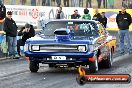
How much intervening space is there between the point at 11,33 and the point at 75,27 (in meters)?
4.60

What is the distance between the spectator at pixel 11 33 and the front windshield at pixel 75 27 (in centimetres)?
416

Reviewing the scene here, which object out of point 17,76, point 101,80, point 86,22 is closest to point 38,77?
point 17,76

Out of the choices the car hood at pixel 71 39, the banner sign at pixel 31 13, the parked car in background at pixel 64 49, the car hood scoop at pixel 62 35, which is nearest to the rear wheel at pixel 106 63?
the parked car in background at pixel 64 49

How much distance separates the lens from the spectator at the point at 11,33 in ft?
56.3

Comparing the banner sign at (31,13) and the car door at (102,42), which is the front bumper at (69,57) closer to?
the car door at (102,42)

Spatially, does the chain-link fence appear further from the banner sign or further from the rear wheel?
the rear wheel

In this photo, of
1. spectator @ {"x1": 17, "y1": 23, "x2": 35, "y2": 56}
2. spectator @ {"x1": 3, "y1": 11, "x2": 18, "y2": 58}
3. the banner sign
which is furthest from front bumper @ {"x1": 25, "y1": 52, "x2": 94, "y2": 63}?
the banner sign

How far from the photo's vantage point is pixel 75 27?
42.9ft

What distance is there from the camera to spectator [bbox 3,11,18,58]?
17.2 metres

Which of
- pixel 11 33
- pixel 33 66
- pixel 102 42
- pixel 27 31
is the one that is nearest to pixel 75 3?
pixel 11 33

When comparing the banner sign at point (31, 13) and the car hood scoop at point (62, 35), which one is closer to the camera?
the car hood scoop at point (62, 35)

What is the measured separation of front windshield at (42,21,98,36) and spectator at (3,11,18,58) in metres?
4.16

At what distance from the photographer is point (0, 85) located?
9.81 m

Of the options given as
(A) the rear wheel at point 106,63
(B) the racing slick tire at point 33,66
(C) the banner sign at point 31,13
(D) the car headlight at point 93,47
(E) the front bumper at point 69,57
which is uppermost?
(D) the car headlight at point 93,47
